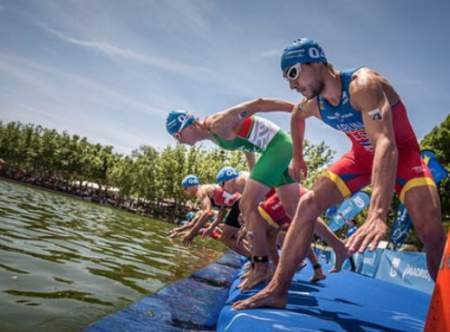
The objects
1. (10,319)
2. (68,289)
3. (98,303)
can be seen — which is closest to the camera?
(10,319)

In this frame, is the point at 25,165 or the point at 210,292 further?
the point at 25,165

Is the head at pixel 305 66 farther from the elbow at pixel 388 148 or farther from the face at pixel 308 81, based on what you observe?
the elbow at pixel 388 148

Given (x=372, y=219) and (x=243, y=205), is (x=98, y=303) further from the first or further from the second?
(x=372, y=219)

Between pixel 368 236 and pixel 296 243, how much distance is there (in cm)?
89

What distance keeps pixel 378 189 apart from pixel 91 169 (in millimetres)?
65945

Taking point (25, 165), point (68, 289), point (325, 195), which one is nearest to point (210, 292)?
→ point (68, 289)

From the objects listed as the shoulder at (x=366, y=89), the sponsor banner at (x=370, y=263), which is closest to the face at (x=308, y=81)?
the shoulder at (x=366, y=89)

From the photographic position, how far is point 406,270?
339 inches

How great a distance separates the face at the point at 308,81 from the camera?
273 cm

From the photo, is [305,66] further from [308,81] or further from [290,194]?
[290,194]

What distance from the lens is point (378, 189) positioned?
6.50 feet

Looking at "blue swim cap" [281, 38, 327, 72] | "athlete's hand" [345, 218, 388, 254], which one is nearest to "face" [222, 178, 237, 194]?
"blue swim cap" [281, 38, 327, 72]

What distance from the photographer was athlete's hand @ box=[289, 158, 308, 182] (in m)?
3.95

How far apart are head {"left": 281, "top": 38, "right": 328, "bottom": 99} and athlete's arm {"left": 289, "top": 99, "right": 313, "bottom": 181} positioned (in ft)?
1.63
